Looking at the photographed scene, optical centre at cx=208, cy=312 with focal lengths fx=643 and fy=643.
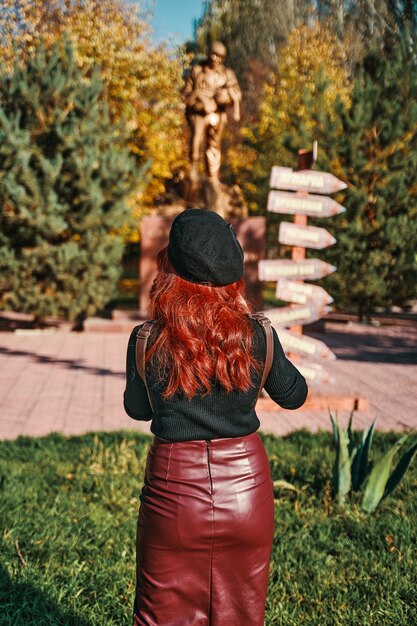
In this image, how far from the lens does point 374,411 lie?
6664 mm

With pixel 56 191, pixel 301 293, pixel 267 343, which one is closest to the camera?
pixel 267 343

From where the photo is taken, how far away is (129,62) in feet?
53.6

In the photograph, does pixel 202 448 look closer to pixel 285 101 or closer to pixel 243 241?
pixel 243 241

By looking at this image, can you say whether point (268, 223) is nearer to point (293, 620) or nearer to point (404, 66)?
point (404, 66)

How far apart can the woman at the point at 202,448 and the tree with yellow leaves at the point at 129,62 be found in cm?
1322

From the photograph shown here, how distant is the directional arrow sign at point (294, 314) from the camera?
6.19 m

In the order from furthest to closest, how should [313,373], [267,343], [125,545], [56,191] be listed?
[56,191], [313,373], [125,545], [267,343]

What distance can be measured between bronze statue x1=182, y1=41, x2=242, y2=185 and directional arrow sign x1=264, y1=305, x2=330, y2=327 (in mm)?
7702

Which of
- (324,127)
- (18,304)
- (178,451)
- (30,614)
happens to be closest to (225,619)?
(178,451)

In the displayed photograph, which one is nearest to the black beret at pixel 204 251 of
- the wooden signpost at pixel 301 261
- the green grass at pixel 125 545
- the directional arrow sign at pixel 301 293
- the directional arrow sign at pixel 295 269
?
the green grass at pixel 125 545

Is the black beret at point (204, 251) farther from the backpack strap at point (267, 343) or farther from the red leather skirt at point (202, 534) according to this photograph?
the red leather skirt at point (202, 534)

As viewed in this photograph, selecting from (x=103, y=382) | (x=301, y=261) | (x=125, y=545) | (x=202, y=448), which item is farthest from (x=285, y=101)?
(x=202, y=448)

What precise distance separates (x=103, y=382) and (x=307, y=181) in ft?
11.7

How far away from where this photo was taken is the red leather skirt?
1.80 m
